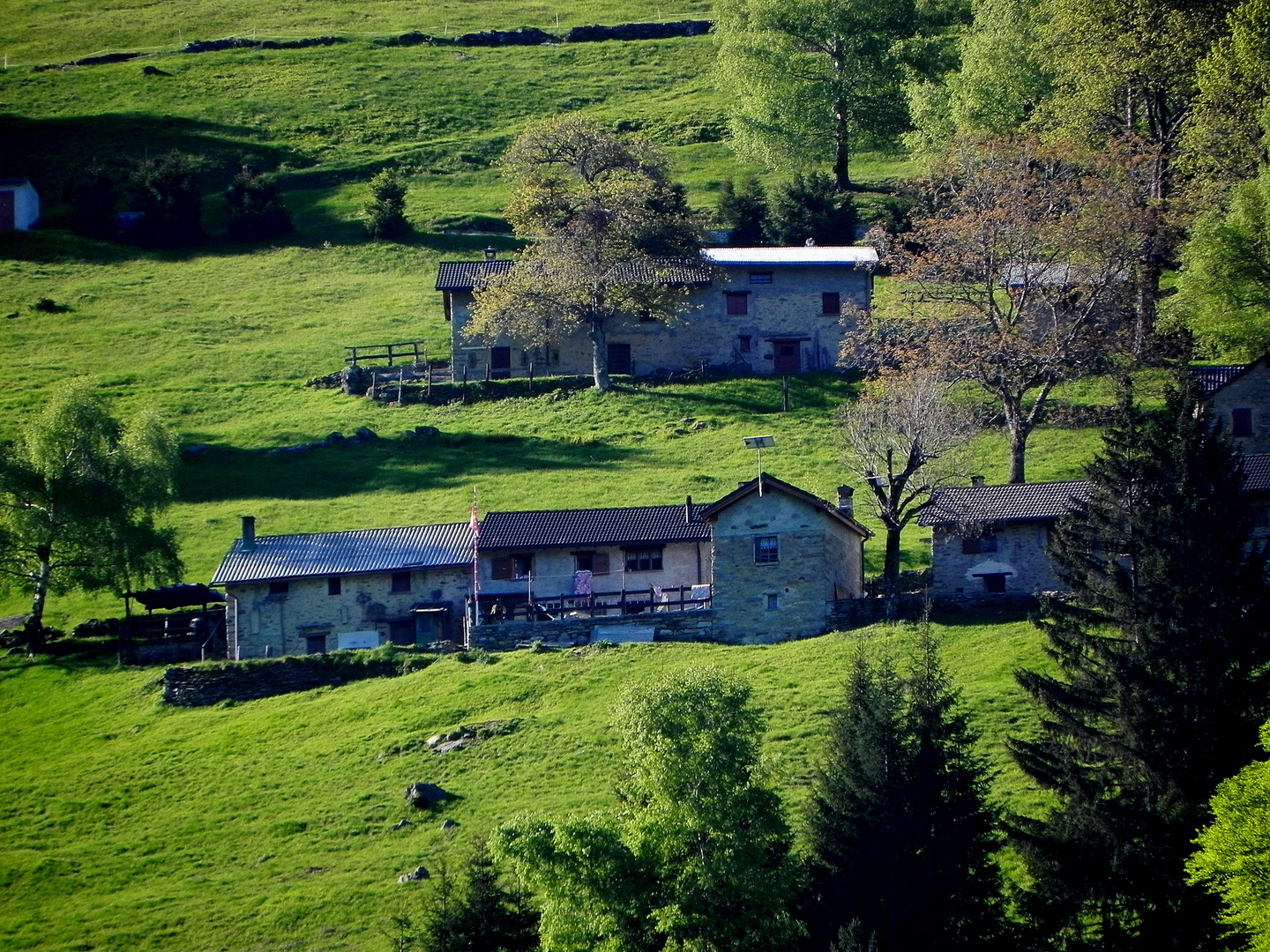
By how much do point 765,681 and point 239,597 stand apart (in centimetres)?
1771

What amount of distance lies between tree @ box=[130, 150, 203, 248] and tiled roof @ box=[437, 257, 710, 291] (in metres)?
27.9

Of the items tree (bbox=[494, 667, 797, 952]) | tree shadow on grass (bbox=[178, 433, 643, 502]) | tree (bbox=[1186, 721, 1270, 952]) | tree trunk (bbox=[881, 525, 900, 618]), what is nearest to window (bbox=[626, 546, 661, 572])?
tree trunk (bbox=[881, 525, 900, 618])

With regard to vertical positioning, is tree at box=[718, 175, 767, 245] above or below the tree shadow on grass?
above

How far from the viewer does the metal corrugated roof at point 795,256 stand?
71.9 m

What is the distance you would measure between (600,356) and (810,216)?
1720 centimetres

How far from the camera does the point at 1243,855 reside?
2900 cm

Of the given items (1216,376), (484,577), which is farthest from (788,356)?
(484,577)

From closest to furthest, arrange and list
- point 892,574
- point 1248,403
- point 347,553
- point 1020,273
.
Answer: point 892,574 < point 347,553 < point 1248,403 < point 1020,273

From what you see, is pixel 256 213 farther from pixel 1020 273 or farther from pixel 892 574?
pixel 892 574

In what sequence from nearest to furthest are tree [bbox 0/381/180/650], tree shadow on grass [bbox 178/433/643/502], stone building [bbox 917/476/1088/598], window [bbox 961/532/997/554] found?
1. stone building [bbox 917/476/1088/598]
2. window [bbox 961/532/997/554]
3. tree [bbox 0/381/180/650]
4. tree shadow on grass [bbox 178/433/643/502]

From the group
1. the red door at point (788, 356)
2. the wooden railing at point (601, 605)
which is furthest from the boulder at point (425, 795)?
the red door at point (788, 356)

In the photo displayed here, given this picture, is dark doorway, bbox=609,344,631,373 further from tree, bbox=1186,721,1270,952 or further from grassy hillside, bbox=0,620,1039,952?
tree, bbox=1186,721,1270,952

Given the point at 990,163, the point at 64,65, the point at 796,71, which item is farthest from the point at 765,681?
the point at 64,65

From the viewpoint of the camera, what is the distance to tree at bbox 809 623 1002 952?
32.3 m
